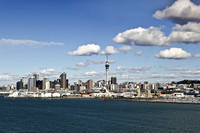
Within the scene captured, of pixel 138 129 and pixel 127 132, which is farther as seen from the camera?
pixel 138 129

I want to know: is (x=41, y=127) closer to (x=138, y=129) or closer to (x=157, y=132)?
(x=138, y=129)

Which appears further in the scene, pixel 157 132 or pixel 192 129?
pixel 192 129

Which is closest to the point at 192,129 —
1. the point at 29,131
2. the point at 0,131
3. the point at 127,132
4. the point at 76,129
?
the point at 127,132

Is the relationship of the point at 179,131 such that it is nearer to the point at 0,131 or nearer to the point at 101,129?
the point at 101,129

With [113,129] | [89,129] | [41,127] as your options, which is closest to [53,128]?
[41,127]

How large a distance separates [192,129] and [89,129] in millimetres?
19142

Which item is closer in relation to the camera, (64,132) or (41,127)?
(64,132)

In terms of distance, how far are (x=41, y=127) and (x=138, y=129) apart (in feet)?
60.8

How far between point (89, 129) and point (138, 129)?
902cm

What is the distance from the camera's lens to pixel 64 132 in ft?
164

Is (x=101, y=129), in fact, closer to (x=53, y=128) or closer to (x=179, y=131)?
(x=53, y=128)

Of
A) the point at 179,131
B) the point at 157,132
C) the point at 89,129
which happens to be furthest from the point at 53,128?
the point at 179,131

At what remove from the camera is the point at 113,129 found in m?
53.0

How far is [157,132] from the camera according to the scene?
164 ft
